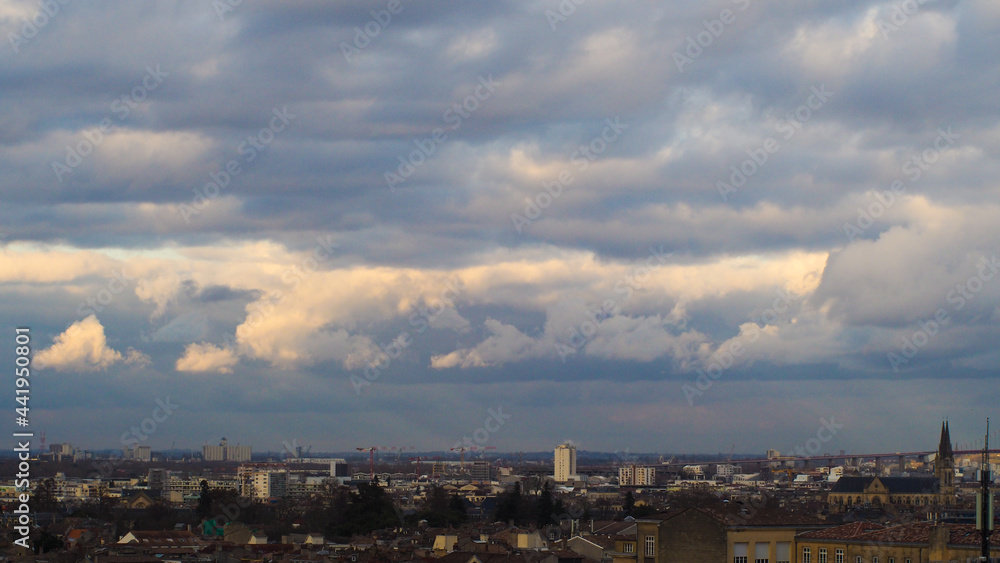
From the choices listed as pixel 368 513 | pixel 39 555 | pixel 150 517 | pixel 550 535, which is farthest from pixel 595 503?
pixel 39 555

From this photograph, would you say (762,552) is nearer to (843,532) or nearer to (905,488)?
(843,532)

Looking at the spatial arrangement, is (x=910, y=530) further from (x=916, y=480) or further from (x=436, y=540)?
(x=916, y=480)

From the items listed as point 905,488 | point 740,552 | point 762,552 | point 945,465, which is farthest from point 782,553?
point 905,488

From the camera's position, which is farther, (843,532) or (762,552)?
(762,552)

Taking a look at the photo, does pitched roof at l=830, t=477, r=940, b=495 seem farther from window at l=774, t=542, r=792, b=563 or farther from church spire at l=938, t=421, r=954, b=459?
window at l=774, t=542, r=792, b=563

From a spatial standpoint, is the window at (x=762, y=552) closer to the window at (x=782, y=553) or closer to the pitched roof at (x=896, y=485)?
the window at (x=782, y=553)

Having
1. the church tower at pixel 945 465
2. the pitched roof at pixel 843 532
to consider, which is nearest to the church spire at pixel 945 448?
the church tower at pixel 945 465
